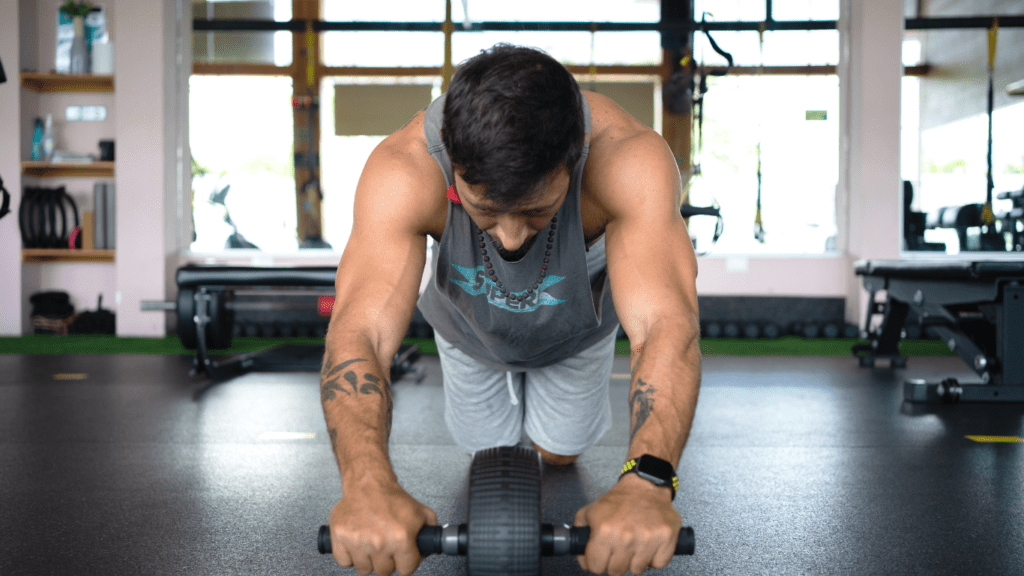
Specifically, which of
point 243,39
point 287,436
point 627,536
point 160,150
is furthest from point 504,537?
point 243,39

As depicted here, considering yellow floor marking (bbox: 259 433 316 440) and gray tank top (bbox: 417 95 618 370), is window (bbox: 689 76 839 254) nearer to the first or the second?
yellow floor marking (bbox: 259 433 316 440)

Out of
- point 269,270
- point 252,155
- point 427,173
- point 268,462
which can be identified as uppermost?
point 252,155

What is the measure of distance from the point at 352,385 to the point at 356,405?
0.03m

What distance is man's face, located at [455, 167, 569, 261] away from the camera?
1.03 metres

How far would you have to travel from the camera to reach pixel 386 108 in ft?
20.0

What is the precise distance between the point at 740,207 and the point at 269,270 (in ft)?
12.8

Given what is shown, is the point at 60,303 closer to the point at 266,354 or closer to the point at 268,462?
the point at 266,354

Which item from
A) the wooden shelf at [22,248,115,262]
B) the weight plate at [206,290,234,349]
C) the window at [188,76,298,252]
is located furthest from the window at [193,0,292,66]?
the weight plate at [206,290,234,349]

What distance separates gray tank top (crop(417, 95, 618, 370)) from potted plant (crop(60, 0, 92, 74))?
5.00m

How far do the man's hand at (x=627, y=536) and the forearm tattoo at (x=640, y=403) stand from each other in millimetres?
170

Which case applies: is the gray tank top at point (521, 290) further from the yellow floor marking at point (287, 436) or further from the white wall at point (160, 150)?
the white wall at point (160, 150)

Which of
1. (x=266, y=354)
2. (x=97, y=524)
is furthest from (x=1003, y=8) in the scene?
(x=97, y=524)

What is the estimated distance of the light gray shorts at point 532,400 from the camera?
1.78m

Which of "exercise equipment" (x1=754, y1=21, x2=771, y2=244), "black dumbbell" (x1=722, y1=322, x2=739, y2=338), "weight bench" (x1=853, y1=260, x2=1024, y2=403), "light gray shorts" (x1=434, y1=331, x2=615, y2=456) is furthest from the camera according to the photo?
"exercise equipment" (x1=754, y1=21, x2=771, y2=244)
